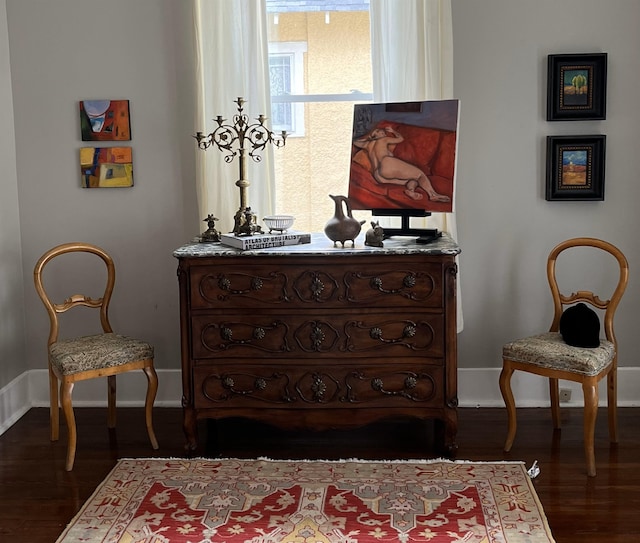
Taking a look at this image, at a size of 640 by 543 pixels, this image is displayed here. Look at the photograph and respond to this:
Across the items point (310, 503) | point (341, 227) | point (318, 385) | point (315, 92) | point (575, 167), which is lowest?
point (310, 503)

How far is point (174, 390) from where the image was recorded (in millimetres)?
4395

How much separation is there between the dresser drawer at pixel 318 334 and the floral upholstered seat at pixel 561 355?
0.36 metres

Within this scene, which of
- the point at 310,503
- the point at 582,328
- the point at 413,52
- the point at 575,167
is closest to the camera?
the point at 310,503

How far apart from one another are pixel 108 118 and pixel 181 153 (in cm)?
42

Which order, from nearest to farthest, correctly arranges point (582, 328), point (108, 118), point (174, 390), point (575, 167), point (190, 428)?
1. point (582, 328)
2. point (190, 428)
3. point (575, 167)
4. point (108, 118)
5. point (174, 390)

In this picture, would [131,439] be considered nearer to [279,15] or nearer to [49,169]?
[49,169]

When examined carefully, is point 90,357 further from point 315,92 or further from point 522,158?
point 522,158

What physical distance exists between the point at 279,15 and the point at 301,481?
2.33 metres

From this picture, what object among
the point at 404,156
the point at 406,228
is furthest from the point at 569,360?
the point at 404,156

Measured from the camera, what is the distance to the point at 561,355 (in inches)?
136

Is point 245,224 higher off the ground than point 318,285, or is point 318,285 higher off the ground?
point 245,224

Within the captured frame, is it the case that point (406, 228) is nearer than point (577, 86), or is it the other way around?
point (406, 228)

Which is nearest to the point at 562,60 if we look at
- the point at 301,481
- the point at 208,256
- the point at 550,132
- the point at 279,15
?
the point at 550,132

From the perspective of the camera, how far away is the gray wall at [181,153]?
13.4 feet
